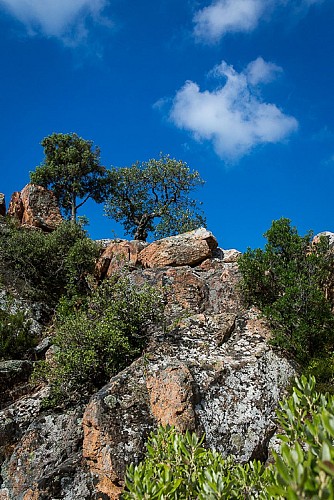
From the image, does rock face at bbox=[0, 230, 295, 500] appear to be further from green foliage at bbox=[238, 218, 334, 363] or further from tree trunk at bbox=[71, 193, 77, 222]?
tree trunk at bbox=[71, 193, 77, 222]

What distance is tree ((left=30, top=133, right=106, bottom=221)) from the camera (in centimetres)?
3859

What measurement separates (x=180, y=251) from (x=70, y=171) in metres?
20.4

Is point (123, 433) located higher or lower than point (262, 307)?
lower

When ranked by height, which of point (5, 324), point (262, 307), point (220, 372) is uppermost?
point (5, 324)

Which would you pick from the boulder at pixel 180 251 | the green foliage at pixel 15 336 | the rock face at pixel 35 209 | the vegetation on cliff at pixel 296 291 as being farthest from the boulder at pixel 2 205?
the vegetation on cliff at pixel 296 291

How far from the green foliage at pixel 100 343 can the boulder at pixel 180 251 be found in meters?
6.38

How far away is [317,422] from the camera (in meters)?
3.70

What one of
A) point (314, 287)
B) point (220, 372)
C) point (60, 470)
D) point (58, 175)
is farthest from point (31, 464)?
point (58, 175)

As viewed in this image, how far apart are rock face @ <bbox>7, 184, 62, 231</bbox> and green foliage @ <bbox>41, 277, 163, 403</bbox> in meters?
17.1

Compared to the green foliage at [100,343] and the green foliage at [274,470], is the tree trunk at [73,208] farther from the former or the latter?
the green foliage at [274,470]

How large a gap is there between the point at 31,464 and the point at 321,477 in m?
9.75

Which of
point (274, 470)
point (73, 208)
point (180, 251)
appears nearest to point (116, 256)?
point (180, 251)

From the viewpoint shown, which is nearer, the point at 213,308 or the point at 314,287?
the point at 314,287

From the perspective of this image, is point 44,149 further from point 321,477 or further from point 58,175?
point 321,477
